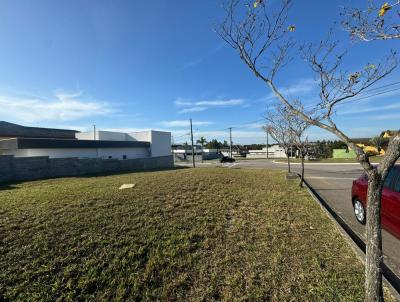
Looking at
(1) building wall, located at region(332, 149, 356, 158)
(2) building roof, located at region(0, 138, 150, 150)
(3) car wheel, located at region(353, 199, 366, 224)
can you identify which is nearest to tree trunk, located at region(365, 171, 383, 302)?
(3) car wheel, located at region(353, 199, 366, 224)

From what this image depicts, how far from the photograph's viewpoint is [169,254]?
4051 mm

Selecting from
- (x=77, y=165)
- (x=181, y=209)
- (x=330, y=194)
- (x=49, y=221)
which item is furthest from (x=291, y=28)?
(x=77, y=165)

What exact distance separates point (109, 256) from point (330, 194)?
30.5ft

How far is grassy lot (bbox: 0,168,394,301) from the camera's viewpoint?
3.15 meters

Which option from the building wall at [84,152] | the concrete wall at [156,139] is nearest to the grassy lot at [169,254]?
the building wall at [84,152]

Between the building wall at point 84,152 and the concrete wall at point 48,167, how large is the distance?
4178 millimetres

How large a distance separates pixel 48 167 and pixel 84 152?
8.31 metres

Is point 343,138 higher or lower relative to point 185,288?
higher

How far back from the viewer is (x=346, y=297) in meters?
2.95

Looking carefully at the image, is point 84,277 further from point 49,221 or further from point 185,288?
point 49,221

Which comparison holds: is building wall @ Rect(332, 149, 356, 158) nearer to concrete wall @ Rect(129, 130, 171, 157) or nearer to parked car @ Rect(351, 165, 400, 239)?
concrete wall @ Rect(129, 130, 171, 157)

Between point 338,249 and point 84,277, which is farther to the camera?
point 338,249

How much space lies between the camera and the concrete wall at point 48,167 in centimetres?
1585

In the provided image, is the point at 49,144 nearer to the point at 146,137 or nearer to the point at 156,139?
the point at 146,137
